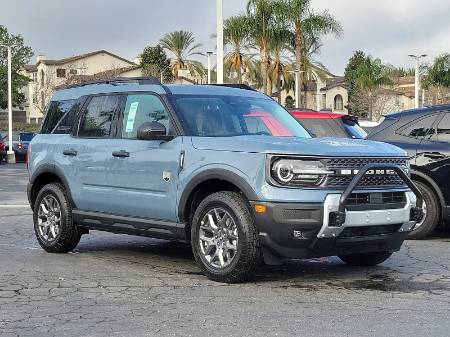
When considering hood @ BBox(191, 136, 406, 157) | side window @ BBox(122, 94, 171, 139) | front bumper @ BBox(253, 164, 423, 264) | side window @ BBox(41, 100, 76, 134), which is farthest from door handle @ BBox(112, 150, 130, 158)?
front bumper @ BBox(253, 164, 423, 264)

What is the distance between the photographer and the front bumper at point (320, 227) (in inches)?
241

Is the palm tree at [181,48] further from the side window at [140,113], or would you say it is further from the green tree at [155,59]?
the side window at [140,113]

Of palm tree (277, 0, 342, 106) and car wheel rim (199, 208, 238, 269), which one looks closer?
car wheel rim (199, 208, 238, 269)

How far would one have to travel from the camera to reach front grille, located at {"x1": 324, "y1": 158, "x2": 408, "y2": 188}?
623cm

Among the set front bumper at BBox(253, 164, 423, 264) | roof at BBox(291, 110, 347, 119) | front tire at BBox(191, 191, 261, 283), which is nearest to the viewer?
front bumper at BBox(253, 164, 423, 264)

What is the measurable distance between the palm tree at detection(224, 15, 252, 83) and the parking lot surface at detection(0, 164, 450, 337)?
1411 inches

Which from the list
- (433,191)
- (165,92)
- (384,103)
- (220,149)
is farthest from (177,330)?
(384,103)

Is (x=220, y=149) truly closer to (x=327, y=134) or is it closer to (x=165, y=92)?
(x=165, y=92)

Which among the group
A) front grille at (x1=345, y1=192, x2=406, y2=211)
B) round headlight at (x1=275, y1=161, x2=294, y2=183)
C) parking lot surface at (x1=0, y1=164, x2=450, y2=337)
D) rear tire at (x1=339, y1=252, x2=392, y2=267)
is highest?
round headlight at (x1=275, y1=161, x2=294, y2=183)

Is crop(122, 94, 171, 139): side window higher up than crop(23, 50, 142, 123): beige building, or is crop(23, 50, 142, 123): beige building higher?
crop(23, 50, 142, 123): beige building

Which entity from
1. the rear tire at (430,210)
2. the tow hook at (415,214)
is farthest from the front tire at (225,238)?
the rear tire at (430,210)

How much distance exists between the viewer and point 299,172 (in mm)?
6176

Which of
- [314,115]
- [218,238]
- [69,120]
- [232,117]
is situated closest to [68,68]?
[314,115]

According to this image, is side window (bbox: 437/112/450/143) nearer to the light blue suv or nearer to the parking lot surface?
the parking lot surface
